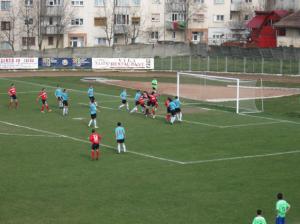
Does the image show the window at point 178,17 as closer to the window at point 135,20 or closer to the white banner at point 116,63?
the window at point 135,20

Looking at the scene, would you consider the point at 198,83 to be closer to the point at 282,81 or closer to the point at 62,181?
the point at 282,81

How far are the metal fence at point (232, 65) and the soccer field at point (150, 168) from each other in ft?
112

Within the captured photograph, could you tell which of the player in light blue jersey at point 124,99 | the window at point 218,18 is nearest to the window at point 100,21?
the window at point 218,18

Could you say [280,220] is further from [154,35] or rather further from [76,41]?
[154,35]

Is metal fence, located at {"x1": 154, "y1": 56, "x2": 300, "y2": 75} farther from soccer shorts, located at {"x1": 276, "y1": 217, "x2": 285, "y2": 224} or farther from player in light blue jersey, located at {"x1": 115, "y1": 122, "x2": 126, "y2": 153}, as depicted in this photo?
soccer shorts, located at {"x1": 276, "y1": 217, "x2": 285, "y2": 224}

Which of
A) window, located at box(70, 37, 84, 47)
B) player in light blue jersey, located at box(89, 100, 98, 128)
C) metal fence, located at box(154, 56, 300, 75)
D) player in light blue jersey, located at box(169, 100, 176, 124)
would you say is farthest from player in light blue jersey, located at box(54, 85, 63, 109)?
window, located at box(70, 37, 84, 47)

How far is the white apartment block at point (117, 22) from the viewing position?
112m

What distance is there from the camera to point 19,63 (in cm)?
9175

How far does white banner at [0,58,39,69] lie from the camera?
91125mm

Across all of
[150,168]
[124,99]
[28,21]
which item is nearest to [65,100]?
[124,99]

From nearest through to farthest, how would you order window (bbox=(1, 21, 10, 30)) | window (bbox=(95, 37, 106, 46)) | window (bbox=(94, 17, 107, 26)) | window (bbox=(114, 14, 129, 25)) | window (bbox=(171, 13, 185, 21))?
window (bbox=(1, 21, 10, 30)), window (bbox=(94, 17, 107, 26)), window (bbox=(95, 37, 106, 46)), window (bbox=(114, 14, 129, 25)), window (bbox=(171, 13, 185, 21))

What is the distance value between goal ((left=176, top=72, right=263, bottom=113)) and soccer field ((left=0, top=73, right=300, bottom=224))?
2.12 meters

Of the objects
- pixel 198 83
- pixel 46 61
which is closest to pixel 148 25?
pixel 46 61

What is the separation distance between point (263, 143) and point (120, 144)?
8.58m
